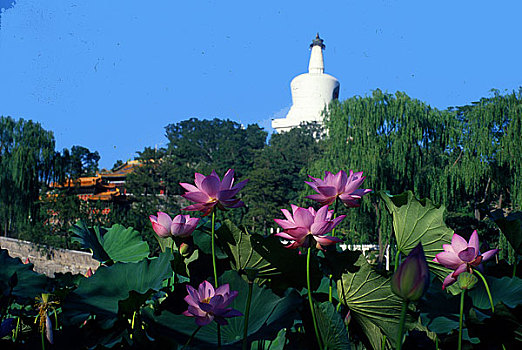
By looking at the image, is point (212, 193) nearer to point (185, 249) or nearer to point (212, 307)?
point (185, 249)

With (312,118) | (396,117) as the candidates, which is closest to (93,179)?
(396,117)

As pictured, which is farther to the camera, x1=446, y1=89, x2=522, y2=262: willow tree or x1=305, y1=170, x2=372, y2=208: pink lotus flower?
x1=446, y1=89, x2=522, y2=262: willow tree

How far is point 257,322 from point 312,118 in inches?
1147

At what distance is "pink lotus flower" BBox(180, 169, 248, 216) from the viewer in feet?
2.43

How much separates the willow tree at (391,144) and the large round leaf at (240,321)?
912 cm

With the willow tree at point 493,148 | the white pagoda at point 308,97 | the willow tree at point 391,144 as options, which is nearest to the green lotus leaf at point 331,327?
the willow tree at point 391,144

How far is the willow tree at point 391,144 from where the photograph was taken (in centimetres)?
970

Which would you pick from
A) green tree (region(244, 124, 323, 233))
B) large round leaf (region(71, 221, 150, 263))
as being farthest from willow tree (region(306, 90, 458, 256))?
large round leaf (region(71, 221, 150, 263))

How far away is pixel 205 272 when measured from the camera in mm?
837

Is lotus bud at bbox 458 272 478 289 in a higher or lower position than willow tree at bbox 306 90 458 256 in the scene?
lower

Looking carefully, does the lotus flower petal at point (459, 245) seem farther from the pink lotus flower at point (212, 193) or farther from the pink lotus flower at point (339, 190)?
the pink lotus flower at point (212, 193)

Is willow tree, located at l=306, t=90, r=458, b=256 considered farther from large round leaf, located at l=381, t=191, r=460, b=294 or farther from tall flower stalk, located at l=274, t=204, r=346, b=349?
tall flower stalk, located at l=274, t=204, r=346, b=349

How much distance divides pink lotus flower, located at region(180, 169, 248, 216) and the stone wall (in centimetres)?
1143

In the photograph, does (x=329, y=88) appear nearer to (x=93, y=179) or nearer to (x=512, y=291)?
(x=93, y=179)
